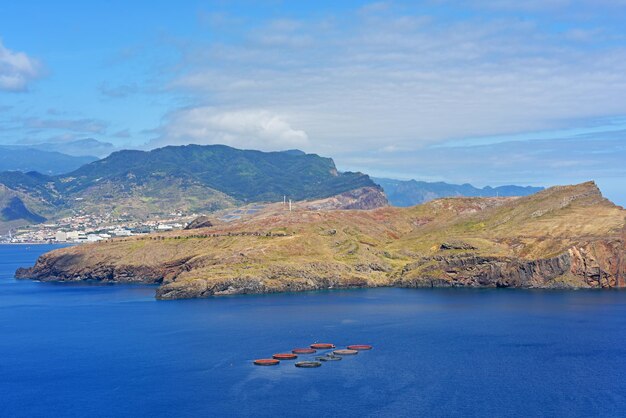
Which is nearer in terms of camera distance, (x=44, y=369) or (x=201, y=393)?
(x=201, y=393)

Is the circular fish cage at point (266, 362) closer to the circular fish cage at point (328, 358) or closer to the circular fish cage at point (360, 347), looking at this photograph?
the circular fish cage at point (328, 358)

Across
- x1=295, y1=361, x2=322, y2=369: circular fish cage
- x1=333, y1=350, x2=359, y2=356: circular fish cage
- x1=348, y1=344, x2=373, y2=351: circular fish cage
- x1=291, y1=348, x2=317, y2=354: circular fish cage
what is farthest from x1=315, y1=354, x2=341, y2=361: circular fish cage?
x1=348, y1=344, x2=373, y2=351: circular fish cage

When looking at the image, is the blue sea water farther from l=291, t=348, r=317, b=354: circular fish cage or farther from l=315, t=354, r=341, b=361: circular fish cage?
l=291, t=348, r=317, b=354: circular fish cage

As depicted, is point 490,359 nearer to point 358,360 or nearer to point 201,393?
point 358,360

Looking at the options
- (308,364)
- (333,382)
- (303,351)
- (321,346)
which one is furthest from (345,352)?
(333,382)

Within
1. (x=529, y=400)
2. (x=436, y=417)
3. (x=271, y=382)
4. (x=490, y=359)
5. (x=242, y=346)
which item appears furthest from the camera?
(x=242, y=346)

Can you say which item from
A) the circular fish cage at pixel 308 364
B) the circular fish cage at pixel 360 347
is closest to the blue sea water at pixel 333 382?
the circular fish cage at pixel 308 364

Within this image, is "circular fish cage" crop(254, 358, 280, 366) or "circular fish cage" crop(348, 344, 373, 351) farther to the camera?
"circular fish cage" crop(348, 344, 373, 351)

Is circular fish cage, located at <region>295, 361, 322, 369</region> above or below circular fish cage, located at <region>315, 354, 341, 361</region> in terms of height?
below

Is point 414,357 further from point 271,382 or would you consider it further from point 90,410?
point 90,410

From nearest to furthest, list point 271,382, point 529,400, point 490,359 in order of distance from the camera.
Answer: point 529,400 → point 271,382 → point 490,359

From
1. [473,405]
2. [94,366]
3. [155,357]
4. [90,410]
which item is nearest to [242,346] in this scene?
[155,357]
